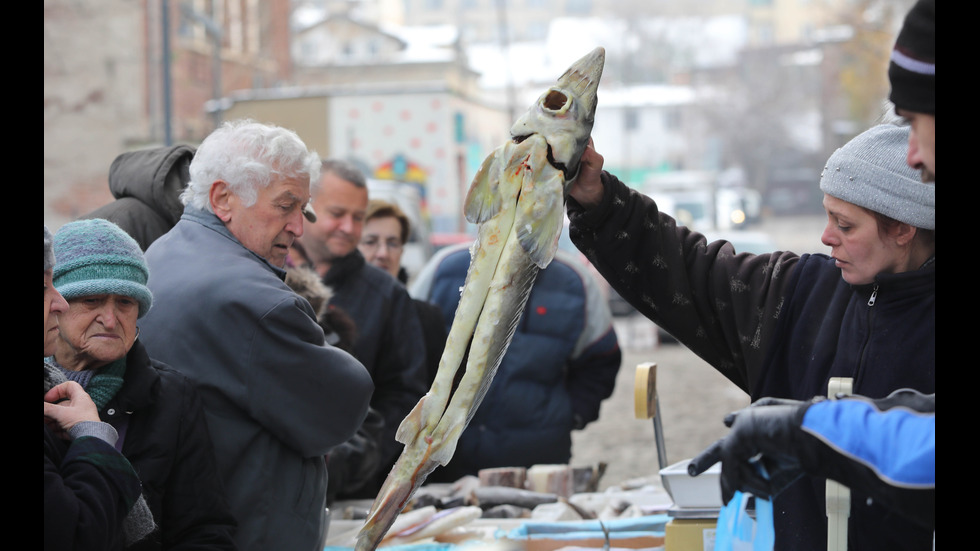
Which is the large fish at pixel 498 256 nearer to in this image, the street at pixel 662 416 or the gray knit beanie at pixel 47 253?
the gray knit beanie at pixel 47 253

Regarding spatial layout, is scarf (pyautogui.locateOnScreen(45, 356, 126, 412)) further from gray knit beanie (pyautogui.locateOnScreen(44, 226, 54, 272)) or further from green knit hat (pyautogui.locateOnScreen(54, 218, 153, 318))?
gray knit beanie (pyautogui.locateOnScreen(44, 226, 54, 272))

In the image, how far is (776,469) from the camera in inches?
68.7

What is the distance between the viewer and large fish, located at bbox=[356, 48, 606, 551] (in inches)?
80.4

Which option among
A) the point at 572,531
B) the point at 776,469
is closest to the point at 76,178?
the point at 572,531

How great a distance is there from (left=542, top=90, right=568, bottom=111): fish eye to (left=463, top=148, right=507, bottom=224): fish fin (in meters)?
0.12

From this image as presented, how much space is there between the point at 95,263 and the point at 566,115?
113cm

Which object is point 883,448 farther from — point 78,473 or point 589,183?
point 78,473

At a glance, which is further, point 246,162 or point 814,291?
point 246,162

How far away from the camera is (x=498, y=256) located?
2.09 m

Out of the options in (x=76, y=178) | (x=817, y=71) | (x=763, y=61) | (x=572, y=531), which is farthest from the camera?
(x=763, y=61)

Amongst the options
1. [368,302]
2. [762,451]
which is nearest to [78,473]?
[762,451]

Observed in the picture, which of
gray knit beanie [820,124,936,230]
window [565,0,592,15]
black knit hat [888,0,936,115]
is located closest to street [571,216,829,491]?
gray knit beanie [820,124,936,230]

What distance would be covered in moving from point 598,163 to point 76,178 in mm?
21708
